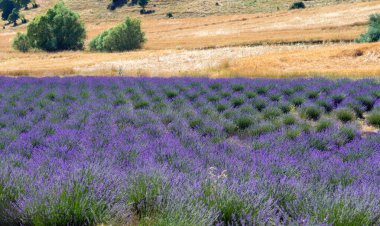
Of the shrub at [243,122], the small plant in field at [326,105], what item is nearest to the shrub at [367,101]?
the small plant in field at [326,105]

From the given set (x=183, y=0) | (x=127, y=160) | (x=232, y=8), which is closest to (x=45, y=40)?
(x=232, y=8)

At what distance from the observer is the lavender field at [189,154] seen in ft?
10.8

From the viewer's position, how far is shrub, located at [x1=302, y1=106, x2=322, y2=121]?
10.2 metres

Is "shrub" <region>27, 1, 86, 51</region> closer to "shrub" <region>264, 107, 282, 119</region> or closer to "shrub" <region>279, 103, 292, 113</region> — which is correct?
"shrub" <region>279, 103, 292, 113</region>

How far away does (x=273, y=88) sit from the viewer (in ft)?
42.3

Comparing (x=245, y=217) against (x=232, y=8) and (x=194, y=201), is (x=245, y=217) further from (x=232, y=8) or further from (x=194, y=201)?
(x=232, y=8)

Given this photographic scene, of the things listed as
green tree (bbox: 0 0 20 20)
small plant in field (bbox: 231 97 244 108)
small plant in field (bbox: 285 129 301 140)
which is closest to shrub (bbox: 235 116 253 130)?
small plant in field (bbox: 285 129 301 140)

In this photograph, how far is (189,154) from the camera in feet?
19.0

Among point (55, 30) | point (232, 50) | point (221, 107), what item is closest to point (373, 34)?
point (232, 50)

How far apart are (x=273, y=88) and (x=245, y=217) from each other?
1002 cm

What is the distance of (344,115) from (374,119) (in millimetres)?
679

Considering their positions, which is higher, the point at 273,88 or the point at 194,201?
the point at 194,201

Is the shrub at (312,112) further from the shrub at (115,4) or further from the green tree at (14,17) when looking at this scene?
the green tree at (14,17)

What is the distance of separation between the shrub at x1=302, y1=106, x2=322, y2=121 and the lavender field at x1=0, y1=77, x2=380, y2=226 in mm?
24
